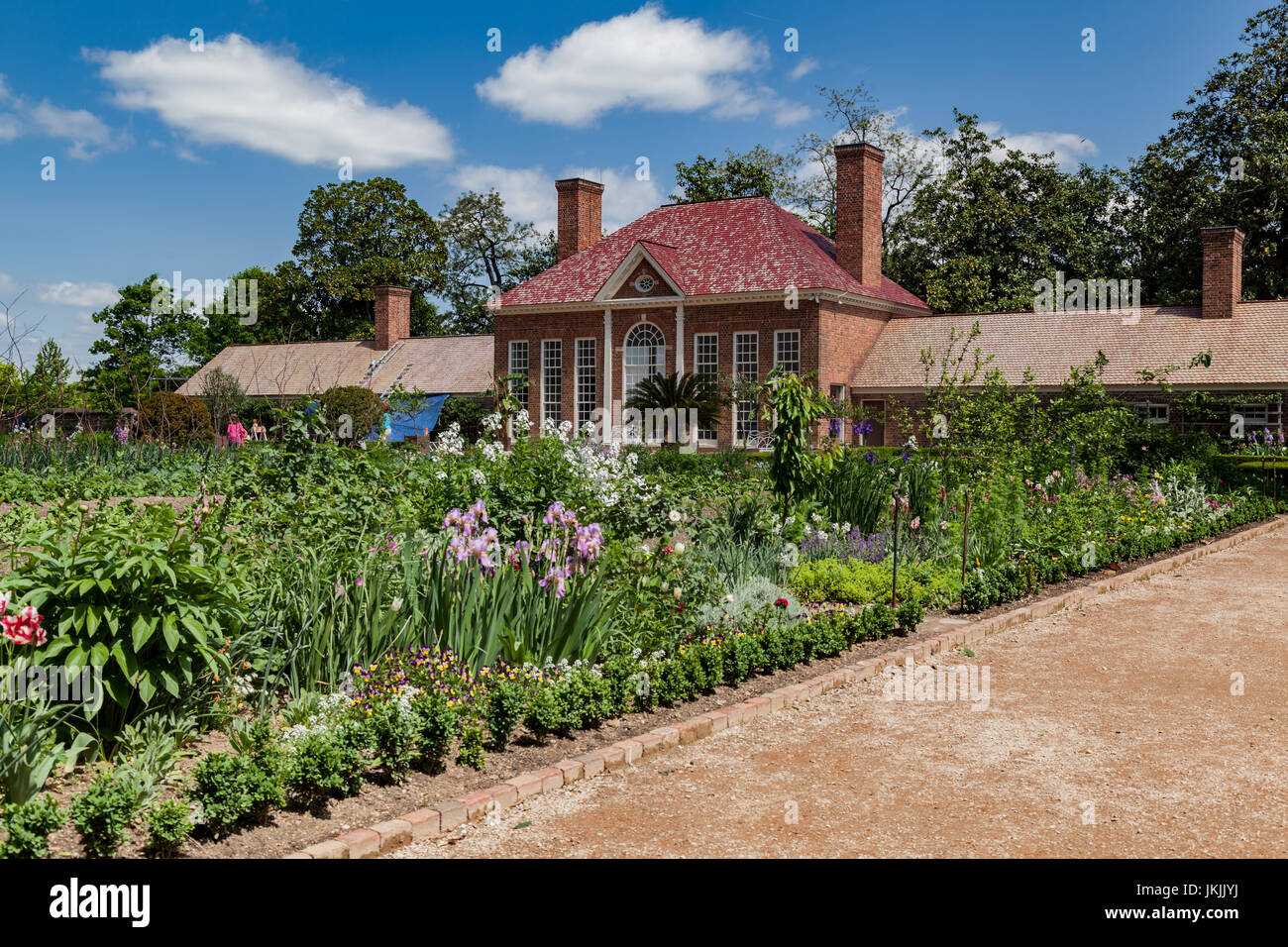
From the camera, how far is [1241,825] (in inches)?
195

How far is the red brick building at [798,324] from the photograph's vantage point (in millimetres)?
30766

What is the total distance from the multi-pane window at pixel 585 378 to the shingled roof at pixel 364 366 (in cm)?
578

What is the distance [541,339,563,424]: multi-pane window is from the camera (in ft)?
124

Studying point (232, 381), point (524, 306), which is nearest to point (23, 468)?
point (524, 306)

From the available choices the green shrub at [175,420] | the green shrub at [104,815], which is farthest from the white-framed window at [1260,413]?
the green shrub at [104,815]

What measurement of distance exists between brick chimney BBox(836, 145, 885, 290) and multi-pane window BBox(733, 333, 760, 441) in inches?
175

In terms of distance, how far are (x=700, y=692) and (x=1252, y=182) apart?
35.6m

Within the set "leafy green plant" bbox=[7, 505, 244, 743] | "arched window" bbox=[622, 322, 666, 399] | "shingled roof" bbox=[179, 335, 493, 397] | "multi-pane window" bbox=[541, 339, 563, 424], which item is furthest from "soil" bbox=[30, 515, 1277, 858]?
"shingled roof" bbox=[179, 335, 493, 397]

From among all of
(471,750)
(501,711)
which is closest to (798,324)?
(501,711)

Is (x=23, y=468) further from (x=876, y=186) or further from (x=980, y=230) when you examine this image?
(x=980, y=230)

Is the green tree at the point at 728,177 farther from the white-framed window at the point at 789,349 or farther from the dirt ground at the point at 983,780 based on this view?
the dirt ground at the point at 983,780

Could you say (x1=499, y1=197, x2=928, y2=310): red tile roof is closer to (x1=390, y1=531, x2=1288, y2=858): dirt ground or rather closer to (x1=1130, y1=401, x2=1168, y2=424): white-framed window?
(x1=1130, y1=401, x2=1168, y2=424): white-framed window

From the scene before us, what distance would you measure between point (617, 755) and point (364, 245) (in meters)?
54.3

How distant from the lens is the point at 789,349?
3300cm
